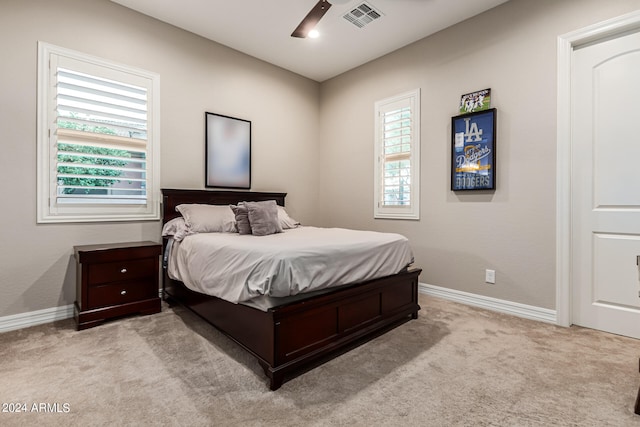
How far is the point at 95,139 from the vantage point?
3.01 metres

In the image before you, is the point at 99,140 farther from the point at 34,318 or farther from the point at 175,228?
the point at 34,318

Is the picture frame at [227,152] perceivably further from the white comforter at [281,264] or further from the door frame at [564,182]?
the door frame at [564,182]

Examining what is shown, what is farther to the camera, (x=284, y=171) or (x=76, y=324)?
(x=284, y=171)

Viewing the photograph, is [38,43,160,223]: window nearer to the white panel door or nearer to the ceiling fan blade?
the ceiling fan blade

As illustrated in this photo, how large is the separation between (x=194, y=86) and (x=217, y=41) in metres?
0.67

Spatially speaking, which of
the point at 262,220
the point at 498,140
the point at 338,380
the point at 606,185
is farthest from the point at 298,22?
the point at 338,380

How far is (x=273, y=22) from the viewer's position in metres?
3.45

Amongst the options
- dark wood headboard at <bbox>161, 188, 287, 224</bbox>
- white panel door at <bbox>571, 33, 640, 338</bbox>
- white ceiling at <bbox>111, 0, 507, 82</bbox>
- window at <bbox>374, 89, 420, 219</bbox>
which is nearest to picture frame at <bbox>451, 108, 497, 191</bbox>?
window at <bbox>374, 89, 420, 219</bbox>

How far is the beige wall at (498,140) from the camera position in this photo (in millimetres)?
2801

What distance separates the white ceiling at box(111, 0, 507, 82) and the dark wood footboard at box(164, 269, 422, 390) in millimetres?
2262

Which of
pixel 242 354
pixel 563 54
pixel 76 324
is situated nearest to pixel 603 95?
pixel 563 54

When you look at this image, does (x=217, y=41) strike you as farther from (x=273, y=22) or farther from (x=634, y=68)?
(x=634, y=68)

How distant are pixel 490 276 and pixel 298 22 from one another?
11.1ft

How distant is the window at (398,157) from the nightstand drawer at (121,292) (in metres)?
2.79
